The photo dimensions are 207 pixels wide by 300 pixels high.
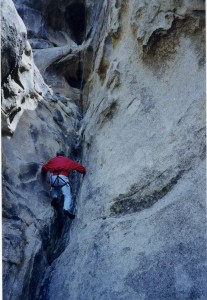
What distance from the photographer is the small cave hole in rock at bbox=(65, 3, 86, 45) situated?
13632 mm

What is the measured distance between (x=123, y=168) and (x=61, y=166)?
87 cm

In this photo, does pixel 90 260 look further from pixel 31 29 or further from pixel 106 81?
pixel 31 29

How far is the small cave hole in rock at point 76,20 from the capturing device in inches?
537

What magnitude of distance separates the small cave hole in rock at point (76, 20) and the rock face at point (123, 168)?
10.5 ft

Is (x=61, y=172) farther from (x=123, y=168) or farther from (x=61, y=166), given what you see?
(x=123, y=168)

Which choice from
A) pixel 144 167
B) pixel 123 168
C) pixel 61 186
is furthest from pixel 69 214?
pixel 144 167

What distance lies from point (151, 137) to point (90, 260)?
1794 mm

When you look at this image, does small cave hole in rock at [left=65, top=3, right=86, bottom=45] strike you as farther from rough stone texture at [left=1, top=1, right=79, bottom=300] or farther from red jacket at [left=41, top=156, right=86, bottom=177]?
red jacket at [left=41, top=156, right=86, bottom=177]

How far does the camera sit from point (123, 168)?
8234mm

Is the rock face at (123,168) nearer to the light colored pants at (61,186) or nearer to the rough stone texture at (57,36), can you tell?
the light colored pants at (61,186)

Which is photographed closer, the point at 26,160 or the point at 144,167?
the point at 144,167

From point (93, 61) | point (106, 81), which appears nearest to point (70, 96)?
point (93, 61)

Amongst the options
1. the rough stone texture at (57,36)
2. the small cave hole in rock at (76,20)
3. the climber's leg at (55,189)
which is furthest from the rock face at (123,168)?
the small cave hole in rock at (76,20)

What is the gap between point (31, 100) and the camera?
9492 mm
